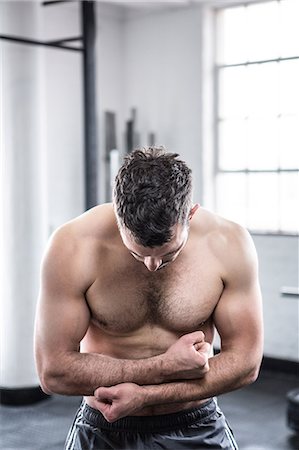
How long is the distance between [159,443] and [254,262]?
1.62ft

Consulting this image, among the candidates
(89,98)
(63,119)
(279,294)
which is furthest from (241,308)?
(63,119)

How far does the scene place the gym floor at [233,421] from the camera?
9.96 feet

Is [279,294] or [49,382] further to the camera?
[279,294]

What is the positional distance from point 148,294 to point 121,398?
0.87 ft

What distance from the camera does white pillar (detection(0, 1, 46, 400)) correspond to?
3387 mm

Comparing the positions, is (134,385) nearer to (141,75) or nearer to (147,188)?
(147,188)

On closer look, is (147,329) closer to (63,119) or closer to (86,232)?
(86,232)

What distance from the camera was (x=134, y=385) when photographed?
1447mm

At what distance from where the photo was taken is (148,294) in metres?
1.57

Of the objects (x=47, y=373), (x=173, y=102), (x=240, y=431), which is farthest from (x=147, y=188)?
(x=173, y=102)

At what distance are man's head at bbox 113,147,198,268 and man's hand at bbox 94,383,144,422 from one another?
0.34 m

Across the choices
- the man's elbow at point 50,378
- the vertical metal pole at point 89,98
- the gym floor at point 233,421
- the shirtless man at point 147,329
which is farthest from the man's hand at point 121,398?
the vertical metal pole at point 89,98

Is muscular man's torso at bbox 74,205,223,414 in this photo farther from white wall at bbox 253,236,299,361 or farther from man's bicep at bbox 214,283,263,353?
white wall at bbox 253,236,299,361

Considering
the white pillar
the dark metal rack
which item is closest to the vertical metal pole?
the dark metal rack
